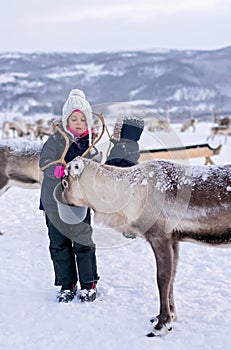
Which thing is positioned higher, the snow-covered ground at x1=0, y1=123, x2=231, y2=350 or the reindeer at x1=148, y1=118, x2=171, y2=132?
the snow-covered ground at x1=0, y1=123, x2=231, y2=350

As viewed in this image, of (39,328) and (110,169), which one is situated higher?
(110,169)

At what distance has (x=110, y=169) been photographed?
171 inches

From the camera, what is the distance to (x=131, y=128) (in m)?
6.27

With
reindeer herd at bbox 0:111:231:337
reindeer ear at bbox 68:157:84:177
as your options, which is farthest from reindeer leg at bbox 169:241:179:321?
reindeer ear at bbox 68:157:84:177

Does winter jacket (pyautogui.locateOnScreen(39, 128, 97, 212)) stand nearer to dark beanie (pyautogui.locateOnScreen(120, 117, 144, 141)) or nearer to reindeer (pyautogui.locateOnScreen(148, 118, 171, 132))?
dark beanie (pyautogui.locateOnScreen(120, 117, 144, 141))

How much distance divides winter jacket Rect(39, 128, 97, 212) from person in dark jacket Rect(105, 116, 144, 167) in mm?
1505

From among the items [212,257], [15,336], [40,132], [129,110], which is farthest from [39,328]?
[40,132]

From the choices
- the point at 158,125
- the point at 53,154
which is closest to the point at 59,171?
the point at 53,154

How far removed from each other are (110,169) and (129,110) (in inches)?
116

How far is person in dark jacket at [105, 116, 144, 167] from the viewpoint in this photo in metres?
6.12

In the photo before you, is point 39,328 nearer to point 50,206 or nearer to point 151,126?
point 50,206

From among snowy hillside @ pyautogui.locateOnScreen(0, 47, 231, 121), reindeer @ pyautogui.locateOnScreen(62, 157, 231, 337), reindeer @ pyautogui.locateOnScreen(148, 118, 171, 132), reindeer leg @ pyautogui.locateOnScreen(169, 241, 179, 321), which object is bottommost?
snowy hillside @ pyautogui.locateOnScreen(0, 47, 231, 121)

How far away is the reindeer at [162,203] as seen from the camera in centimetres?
399

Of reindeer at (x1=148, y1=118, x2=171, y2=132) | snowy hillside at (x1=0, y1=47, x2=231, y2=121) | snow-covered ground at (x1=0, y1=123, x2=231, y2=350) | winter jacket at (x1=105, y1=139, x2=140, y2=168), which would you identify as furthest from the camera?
snowy hillside at (x1=0, y1=47, x2=231, y2=121)
